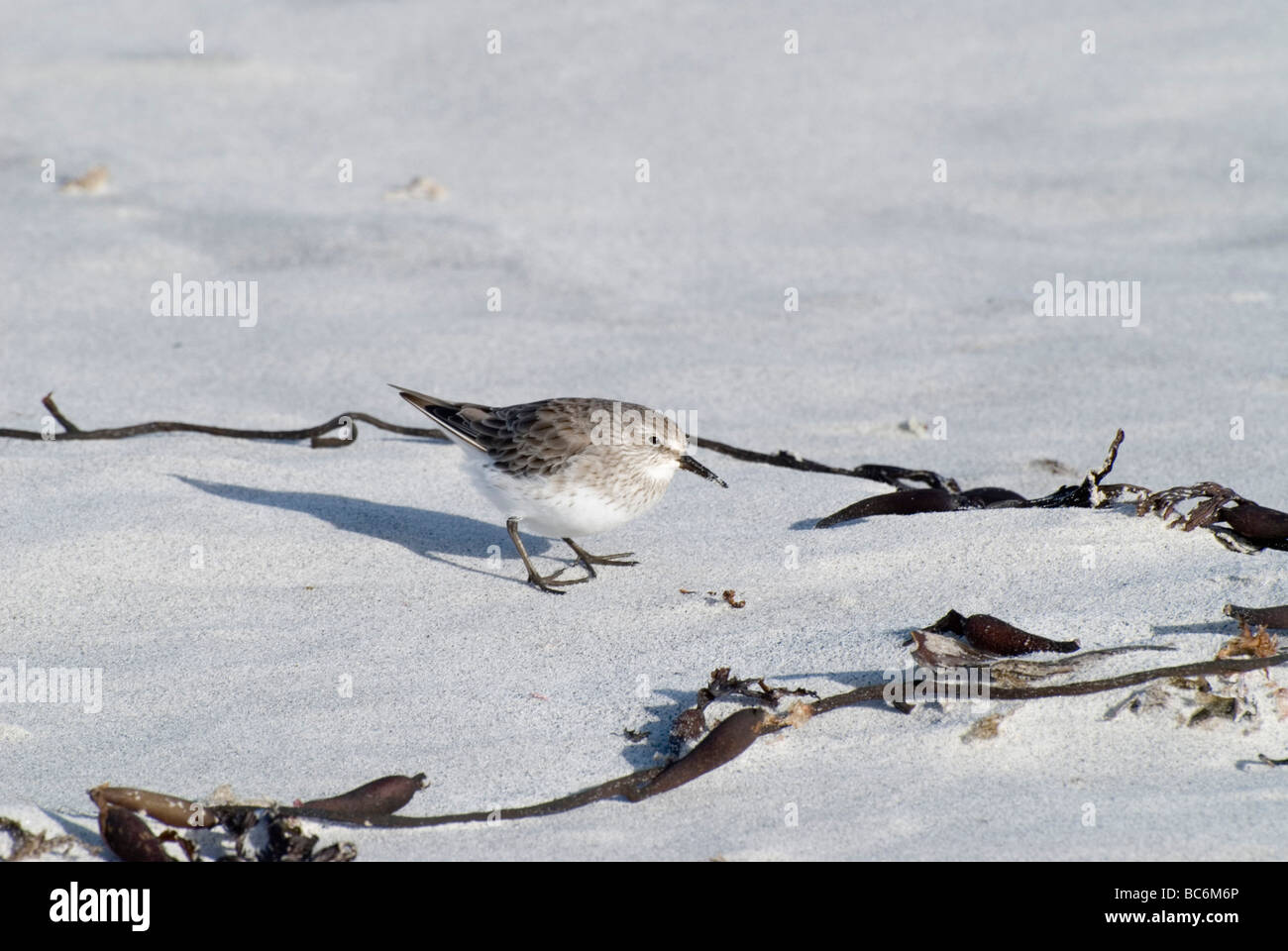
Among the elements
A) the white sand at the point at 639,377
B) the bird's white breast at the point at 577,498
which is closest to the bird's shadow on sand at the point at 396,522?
the white sand at the point at 639,377

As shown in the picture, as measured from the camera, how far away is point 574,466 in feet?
17.5

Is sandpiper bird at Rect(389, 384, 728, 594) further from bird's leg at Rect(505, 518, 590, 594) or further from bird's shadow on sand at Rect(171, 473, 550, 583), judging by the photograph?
bird's shadow on sand at Rect(171, 473, 550, 583)

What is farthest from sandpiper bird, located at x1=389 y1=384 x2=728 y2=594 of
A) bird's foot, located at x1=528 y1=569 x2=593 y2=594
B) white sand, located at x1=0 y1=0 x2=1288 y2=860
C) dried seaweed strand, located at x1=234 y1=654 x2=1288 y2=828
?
dried seaweed strand, located at x1=234 y1=654 x2=1288 y2=828

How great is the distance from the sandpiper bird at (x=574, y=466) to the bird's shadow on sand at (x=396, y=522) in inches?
9.3

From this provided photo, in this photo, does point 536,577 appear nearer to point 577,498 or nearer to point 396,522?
point 577,498

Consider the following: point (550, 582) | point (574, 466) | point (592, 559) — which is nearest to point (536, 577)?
point (550, 582)

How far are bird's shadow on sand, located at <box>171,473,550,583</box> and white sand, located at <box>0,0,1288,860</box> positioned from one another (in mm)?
33

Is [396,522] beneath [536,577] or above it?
above

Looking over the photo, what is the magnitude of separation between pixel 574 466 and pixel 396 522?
896 millimetres

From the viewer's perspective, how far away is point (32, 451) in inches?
242

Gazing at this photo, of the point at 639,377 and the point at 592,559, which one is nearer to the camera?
the point at 592,559

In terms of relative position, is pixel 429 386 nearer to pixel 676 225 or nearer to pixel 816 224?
pixel 676 225

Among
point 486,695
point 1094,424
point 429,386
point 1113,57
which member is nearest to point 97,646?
point 486,695

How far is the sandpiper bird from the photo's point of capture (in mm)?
5324
